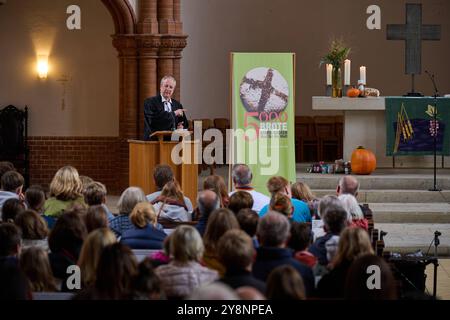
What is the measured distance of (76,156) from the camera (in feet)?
54.6

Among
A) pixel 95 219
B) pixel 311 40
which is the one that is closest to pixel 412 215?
pixel 95 219

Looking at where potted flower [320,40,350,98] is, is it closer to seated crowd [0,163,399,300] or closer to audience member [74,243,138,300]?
seated crowd [0,163,399,300]

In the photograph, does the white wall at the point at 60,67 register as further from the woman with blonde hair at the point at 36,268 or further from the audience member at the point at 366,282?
the audience member at the point at 366,282

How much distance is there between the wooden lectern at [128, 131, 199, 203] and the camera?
11539mm

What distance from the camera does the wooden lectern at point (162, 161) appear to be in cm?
1154

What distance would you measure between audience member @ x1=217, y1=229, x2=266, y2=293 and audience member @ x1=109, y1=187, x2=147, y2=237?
7.50ft

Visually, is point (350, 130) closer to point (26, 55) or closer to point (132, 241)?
point (26, 55)

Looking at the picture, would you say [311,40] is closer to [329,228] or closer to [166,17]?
[166,17]

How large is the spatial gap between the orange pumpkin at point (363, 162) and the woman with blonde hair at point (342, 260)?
751 centimetres

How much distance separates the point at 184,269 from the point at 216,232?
709mm

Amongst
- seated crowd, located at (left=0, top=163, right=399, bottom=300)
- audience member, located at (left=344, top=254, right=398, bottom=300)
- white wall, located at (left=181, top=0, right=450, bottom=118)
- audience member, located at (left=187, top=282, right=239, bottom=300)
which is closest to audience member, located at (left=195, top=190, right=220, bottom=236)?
seated crowd, located at (left=0, top=163, right=399, bottom=300)
